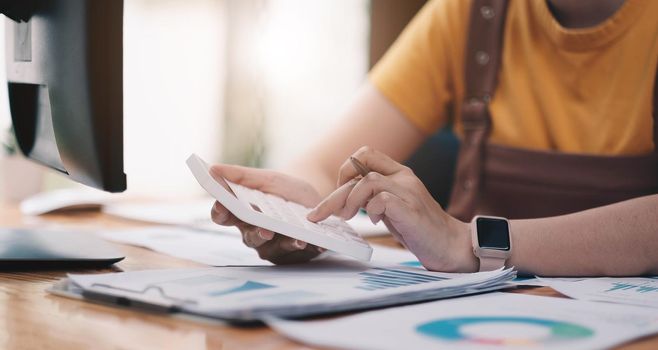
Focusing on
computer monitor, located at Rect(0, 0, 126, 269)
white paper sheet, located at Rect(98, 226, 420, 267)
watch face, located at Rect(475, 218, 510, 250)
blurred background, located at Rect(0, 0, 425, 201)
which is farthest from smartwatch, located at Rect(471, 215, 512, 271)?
blurred background, located at Rect(0, 0, 425, 201)

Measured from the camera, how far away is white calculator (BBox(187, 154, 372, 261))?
72cm

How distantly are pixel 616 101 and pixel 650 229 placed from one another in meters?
0.45

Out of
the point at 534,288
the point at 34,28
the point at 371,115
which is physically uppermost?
the point at 34,28

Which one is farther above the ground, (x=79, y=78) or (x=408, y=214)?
(x=79, y=78)

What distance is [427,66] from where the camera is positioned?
147 centimetres

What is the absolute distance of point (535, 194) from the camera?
130 centimetres

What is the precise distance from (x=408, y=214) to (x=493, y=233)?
4.3 inches

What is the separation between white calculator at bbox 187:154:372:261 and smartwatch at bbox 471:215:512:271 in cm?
13

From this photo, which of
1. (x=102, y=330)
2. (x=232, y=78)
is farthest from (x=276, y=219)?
(x=232, y=78)

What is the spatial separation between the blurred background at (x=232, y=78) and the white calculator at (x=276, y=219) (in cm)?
305

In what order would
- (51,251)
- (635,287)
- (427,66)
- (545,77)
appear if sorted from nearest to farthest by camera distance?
1. (635,287)
2. (51,251)
3. (545,77)
4. (427,66)

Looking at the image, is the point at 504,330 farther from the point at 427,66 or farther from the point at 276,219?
the point at 427,66

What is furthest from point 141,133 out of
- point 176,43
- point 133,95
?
point 176,43

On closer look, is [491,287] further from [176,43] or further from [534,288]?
[176,43]
